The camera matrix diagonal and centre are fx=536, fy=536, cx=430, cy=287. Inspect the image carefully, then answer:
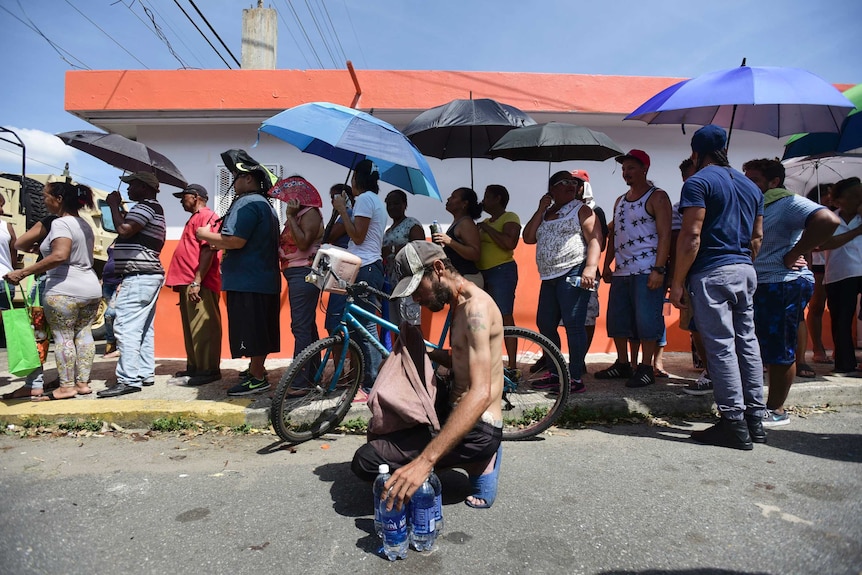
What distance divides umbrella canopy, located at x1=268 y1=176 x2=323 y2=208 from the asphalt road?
6.19 ft

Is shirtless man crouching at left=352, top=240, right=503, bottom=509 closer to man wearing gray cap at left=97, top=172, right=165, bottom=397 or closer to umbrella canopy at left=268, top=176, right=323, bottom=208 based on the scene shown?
umbrella canopy at left=268, top=176, right=323, bottom=208

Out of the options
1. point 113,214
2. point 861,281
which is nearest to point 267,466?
point 113,214

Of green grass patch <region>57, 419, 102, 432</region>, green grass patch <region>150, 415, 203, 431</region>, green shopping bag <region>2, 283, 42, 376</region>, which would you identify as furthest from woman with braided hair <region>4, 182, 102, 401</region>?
green grass patch <region>150, 415, 203, 431</region>

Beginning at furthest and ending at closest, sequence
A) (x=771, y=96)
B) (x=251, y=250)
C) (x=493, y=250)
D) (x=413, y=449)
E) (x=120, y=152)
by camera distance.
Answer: (x=120, y=152), (x=493, y=250), (x=251, y=250), (x=771, y=96), (x=413, y=449)

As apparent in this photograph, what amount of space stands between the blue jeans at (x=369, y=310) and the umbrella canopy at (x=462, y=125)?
54.0 inches

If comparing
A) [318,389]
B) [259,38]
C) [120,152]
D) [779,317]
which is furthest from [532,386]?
[259,38]

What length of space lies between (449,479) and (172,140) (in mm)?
5969

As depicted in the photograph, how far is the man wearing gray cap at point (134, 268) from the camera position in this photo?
464 cm

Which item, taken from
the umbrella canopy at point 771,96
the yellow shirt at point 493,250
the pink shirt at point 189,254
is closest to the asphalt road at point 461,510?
the pink shirt at point 189,254

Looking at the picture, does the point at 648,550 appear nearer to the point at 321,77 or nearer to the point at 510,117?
the point at 510,117

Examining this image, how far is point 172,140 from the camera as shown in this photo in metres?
6.89

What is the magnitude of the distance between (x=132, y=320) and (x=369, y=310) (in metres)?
2.22

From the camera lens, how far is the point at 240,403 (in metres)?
A: 4.27

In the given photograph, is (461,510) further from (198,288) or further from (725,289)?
(198,288)
